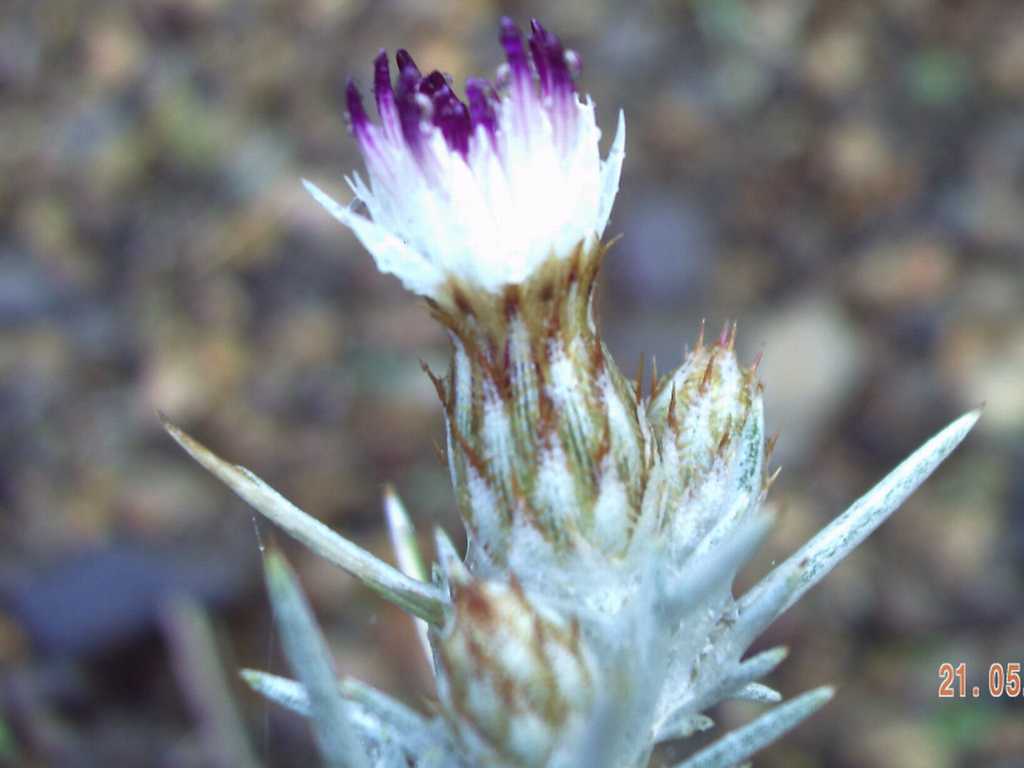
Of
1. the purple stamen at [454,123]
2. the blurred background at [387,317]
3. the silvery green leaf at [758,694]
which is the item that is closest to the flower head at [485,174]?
the purple stamen at [454,123]

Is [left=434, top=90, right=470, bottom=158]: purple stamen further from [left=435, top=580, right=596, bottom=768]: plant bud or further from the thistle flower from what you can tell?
[left=435, top=580, right=596, bottom=768]: plant bud

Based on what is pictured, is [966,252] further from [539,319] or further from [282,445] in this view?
[539,319]

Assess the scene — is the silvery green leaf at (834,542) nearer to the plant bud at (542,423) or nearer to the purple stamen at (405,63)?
the plant bud at (542,423)

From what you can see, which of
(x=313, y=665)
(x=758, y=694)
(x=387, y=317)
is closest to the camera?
(x=313, y=665)

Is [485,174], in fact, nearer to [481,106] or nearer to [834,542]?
[481,106]

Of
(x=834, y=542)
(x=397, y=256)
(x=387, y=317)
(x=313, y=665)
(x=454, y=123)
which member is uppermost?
(x=387, y=317)

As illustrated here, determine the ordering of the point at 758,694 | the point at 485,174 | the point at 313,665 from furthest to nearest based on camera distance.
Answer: the point at 758,694, the point at 485,174, the point at 313,665

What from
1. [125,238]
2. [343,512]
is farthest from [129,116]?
[343,512]

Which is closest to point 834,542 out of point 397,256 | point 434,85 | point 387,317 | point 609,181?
point 609,181
